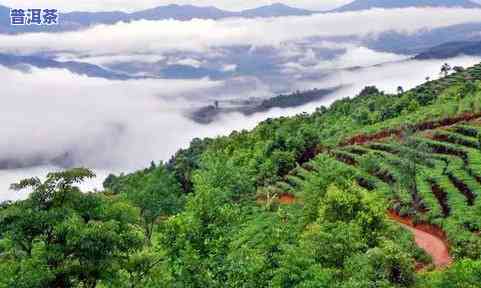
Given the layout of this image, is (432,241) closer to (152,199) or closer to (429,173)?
(429,173)

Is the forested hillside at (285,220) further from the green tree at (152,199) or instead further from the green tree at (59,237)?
the green tree at (152,199)

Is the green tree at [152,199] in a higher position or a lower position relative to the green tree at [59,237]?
lower

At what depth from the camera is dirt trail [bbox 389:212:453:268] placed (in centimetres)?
4772

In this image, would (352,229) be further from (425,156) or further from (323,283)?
(425,156)

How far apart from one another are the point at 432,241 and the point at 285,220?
1162 centimetres

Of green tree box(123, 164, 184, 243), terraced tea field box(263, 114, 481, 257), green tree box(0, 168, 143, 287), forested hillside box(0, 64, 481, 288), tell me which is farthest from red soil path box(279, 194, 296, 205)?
green tree box(0, 168, 143, 287)

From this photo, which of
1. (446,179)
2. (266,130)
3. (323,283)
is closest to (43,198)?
(323,283)

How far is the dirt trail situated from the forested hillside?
63 centimetres

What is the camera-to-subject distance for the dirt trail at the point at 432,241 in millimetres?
47719

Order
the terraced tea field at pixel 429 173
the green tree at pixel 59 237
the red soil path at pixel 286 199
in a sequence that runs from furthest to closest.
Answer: the red soil path at pixel 286 199 → the terraced tea field at pixel 429 173 → the green tree at pixel 59 237

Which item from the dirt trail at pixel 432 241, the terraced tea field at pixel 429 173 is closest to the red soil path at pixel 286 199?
the terraced tea field at pixel 429 173

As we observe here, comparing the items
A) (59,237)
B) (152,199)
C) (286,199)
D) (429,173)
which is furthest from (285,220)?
(59,237)

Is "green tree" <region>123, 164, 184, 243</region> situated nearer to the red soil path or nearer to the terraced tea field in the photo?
the terraced tea field

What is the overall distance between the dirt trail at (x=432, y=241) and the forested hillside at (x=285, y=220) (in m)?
0.63
